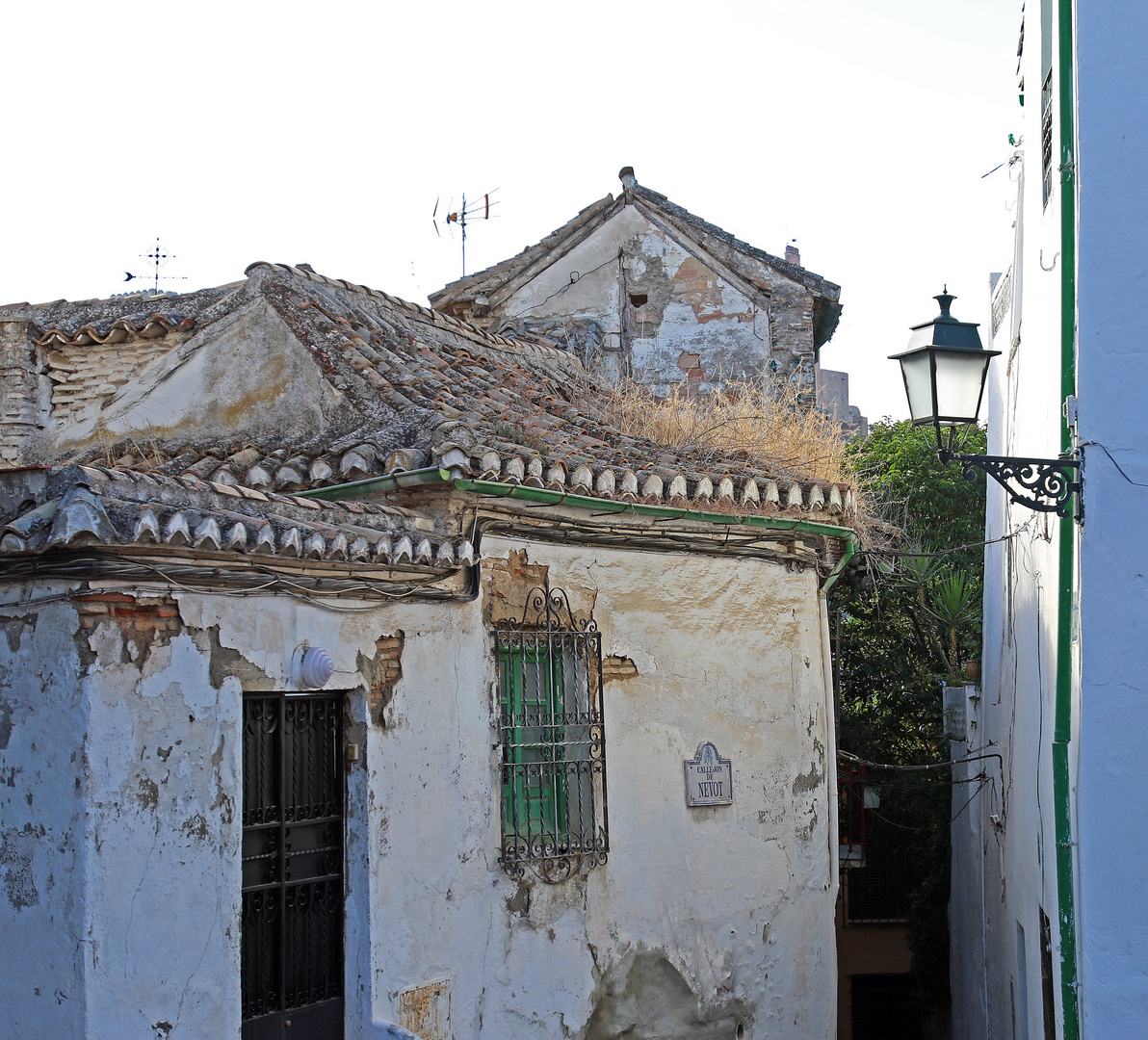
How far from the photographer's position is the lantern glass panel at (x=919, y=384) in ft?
17.4

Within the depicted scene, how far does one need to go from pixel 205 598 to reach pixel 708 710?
135 inches

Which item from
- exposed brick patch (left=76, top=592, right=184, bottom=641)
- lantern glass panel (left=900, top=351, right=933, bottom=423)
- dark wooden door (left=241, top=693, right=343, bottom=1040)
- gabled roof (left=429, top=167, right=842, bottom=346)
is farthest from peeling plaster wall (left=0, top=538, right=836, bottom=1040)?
gabled roof (left=429, top=167, right=842, bottom=346)

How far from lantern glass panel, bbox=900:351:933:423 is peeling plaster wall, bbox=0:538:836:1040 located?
6.97 ft

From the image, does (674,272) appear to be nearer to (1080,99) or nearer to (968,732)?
(968,732)

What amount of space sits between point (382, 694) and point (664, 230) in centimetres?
1027

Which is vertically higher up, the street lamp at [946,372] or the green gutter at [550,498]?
the street lamp at [946,372]

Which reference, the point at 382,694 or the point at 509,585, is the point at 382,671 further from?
the point at 509,585

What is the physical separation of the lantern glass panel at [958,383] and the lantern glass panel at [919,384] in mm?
42

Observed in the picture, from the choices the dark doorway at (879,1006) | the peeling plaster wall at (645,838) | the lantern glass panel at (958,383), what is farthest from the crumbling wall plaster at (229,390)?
the dark doorway at (879,1006)

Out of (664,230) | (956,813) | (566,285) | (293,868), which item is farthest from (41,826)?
(664,230)

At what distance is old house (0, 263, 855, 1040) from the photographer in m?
4.46

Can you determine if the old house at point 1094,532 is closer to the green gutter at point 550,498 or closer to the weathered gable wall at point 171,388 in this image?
the green gutter at point 550,498

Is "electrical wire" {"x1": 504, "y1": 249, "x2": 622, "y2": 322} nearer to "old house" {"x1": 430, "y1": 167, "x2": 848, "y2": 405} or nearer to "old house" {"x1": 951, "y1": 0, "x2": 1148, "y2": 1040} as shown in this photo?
"old house" {"x1": 430, "y1": 167, "x2": 848, "y2": 405}

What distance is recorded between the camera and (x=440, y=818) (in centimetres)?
581
